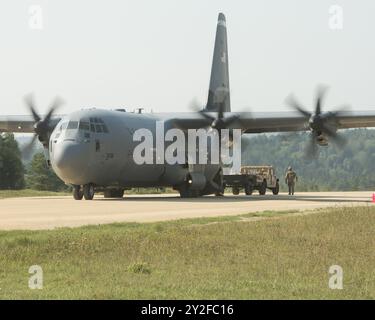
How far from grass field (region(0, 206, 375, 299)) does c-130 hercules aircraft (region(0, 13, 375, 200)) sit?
15328 mm

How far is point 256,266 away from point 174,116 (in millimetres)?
28855

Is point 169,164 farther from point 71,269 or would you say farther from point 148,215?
point 71,269

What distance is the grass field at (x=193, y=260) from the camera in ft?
34.0

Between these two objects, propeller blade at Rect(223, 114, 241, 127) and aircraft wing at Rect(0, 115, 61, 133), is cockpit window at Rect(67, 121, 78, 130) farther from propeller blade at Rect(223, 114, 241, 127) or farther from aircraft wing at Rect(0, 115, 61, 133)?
propeller blade at Rect(223, 114, 241, 127)

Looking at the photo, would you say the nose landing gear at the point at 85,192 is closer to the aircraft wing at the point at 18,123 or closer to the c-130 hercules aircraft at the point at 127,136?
the c-130 hercules aircraft at the point at 127,136

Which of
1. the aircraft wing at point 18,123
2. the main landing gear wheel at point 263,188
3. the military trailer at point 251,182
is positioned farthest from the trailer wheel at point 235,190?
the aircraft wing at point 18,123

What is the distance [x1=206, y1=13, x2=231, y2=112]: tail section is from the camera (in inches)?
1896

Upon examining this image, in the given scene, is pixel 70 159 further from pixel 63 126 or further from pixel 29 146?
pixel 29 146

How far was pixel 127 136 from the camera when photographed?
37.3m

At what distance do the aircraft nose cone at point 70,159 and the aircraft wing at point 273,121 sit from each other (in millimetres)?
8122

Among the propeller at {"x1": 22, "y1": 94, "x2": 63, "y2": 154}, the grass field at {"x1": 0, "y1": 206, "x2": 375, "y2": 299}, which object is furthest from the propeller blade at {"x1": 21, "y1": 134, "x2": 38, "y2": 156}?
the grass field at {"x1": 0, "y1": 206, "x2": 375, "y2": 299}

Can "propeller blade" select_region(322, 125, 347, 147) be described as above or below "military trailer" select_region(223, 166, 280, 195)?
above
